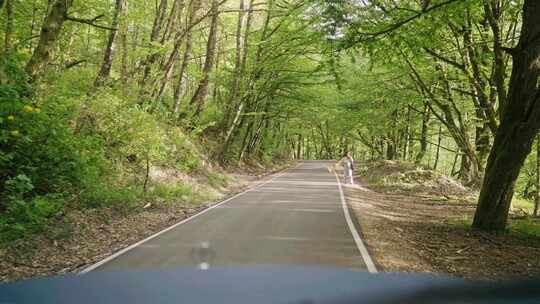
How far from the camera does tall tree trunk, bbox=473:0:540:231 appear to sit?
31.3 ft

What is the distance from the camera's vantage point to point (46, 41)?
10922 millimetres

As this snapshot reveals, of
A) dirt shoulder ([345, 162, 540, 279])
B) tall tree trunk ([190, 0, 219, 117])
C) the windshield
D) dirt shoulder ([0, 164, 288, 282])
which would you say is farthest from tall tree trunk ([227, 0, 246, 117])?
dirt shoulder ([0, 164, 288, 282])

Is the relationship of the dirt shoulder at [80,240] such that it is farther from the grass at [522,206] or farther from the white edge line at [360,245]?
the grass at [522,206]

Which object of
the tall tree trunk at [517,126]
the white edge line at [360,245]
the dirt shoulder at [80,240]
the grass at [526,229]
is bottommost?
the dirt shoulder at [80,240]

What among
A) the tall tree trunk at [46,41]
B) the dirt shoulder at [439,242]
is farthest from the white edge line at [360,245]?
the tall tree trunk at [46,41]

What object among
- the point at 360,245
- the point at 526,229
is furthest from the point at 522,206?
the point at 360,245

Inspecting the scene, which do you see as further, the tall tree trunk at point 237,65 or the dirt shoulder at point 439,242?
the tall tree trunk at point 237,65

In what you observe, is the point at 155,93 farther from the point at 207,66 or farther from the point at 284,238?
the point at 284,238

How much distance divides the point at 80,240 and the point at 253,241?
3690 millimetres

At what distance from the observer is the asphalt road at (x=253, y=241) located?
7.61m

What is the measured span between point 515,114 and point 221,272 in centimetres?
735

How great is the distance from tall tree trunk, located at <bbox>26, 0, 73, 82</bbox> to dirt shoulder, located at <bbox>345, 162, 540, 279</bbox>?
8.91 metres

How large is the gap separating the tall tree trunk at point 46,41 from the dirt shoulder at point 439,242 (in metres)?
8.91

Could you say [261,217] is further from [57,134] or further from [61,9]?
[61,9]
